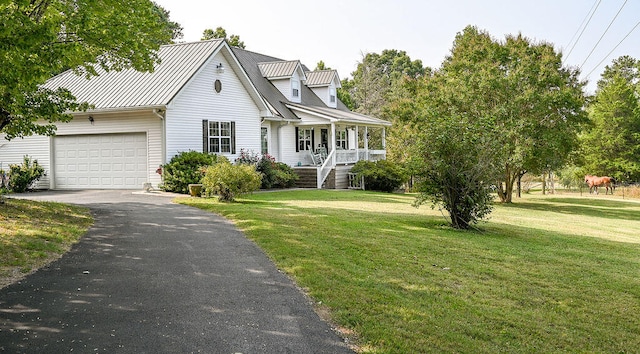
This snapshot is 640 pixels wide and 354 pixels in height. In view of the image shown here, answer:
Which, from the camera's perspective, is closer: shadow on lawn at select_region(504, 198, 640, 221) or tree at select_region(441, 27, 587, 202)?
shadow on lawn at select_region(504, 198, 640, 221)

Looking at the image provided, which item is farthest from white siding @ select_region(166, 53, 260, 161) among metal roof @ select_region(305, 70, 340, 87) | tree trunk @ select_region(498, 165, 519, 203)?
tree trunk @ select_region(498, 165, 519, 203)

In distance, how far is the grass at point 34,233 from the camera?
7852mm

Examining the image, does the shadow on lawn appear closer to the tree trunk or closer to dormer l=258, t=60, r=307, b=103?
the tree trunk

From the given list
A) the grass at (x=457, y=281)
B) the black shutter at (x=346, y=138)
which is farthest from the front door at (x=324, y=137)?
the grass at (x=457, y=281)

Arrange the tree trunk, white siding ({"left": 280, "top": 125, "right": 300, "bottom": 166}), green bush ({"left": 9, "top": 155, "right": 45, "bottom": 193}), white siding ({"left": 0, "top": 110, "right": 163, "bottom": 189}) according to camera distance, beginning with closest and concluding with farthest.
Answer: white siding ({"left": 0, "top": 110, "right": 163, "bottom": 189}) → green bush ({"left": 9, "top": 155, "right": 45, "bottom": 193}) → the tree trunk → white siding ({"left": 280, "top": 125, "right": 300, "bottom": 166})

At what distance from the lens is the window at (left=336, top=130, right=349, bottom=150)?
35406 millimetres

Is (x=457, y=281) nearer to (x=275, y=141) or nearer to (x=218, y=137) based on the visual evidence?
(x=218, y=137)

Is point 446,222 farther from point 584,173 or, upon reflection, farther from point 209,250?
point 584,173

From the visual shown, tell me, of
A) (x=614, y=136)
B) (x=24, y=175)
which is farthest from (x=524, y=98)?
(x=614, y=136)

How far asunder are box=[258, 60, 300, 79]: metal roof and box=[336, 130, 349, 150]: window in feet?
17.3

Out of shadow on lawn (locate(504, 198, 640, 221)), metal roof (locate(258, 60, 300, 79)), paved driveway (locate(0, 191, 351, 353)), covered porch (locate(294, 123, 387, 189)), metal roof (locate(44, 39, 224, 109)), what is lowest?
shadow on lawn (locate(504, 198, 640, 221))

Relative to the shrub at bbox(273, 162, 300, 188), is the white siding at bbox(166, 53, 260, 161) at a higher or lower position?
higher

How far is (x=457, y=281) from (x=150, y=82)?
18.2 m

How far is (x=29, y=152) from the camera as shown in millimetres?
23719
